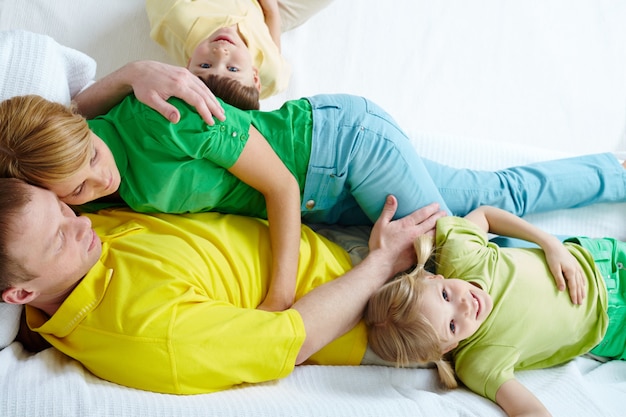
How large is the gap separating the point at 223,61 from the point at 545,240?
0.87 metres

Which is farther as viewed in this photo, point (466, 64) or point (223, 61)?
point (466, 64)

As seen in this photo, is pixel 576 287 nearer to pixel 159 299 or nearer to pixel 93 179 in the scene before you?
pixel 159 299

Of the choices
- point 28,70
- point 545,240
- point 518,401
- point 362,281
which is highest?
point 28,70

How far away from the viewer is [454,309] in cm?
126

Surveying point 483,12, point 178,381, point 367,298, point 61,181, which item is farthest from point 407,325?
point 483,12

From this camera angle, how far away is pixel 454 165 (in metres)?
1.71

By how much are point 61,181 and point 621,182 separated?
140 cm

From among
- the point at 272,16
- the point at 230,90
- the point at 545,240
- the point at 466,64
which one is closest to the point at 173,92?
the point at 230,90

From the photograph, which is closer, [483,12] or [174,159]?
[174,159]

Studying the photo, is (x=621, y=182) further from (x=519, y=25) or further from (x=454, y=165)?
(x=519, y=25)

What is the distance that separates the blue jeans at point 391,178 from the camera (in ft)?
4.49

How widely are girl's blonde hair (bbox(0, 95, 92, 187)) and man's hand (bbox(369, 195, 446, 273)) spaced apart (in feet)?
2.19

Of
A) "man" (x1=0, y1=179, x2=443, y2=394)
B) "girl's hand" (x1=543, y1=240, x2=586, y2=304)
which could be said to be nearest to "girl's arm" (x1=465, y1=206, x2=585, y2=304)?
"girl's hand" (x1=543, y1=240, x2=586, y2=304)

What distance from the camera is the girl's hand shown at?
4.56ft
